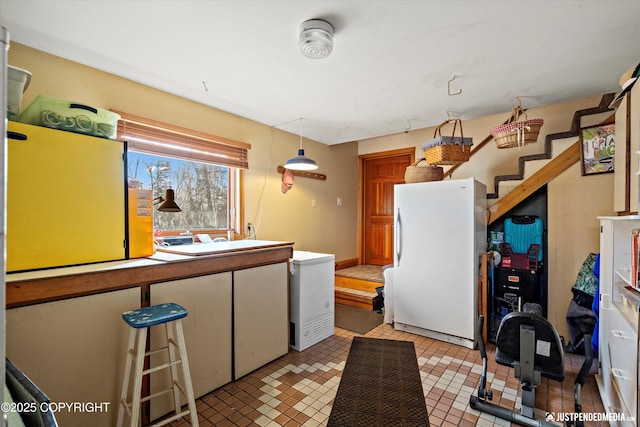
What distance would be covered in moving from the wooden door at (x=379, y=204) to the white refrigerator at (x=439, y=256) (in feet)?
6.08

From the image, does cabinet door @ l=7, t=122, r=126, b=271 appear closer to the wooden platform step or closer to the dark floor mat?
the dark floor mat

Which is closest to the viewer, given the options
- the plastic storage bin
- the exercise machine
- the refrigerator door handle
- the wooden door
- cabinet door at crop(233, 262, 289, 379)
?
the plastic storage bin

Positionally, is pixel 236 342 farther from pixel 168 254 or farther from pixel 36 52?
pixel 36 52

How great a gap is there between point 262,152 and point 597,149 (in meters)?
3.28

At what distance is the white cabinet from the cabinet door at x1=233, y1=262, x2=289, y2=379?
211 centimetres

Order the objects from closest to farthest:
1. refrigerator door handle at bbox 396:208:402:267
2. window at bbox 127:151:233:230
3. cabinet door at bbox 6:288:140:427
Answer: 1. cabinet door at bbox 6:288:140:427
2. window at bbox 127:151:233:230
3. refrigerator door handle at bbox 396:208:402:267

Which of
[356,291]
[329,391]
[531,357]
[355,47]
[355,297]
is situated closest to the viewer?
[531,357]

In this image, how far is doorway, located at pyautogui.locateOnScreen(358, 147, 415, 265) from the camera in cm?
491

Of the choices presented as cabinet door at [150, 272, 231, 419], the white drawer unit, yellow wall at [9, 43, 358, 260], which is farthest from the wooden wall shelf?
the white drawer unit

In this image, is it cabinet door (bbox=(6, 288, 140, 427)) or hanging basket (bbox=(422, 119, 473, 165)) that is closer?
cabinet door (bbox=(6, 288, 140, 427))

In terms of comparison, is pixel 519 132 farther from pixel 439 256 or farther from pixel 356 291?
pixel 356 291

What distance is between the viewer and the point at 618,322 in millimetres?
1617

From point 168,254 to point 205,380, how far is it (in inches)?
34.6

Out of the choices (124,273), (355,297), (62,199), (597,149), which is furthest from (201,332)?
(597,149)
